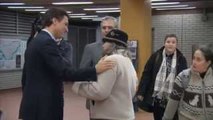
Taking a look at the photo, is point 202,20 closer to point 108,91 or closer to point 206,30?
point 206,30

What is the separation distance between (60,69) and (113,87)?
0.42 m

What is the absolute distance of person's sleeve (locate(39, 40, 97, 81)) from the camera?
269cm

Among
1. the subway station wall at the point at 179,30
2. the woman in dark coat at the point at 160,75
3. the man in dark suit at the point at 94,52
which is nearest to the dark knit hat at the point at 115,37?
the man in dark suit at the point at 94,52

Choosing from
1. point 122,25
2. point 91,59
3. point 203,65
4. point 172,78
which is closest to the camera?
point 203,65

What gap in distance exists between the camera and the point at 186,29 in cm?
1419

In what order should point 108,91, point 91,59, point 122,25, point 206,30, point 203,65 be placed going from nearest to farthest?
1. point 108,91
2. point 203,65
3. point 91,59
4. point 122,25
5. point 206,30

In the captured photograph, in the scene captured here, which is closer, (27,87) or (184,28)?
(27,87)

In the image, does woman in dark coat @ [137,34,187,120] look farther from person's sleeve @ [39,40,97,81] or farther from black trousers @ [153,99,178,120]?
person's sleeve @ [39,40,97,81]

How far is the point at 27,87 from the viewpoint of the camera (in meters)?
2.77

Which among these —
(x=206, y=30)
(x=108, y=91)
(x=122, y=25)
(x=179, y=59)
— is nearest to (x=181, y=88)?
(x=108, y=91)

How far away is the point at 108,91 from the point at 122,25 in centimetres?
613

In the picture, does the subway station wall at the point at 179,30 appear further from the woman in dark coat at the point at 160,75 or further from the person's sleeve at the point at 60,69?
the person's sleeve at the point at 60,69

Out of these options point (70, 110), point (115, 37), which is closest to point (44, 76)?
point (115, 37)

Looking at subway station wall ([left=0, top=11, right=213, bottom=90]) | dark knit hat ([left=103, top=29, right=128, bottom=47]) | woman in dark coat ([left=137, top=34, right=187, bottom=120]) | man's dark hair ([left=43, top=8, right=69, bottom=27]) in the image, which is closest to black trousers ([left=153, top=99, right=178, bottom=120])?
woman in dark coat ([left=137, top=34, right=187, bottom=120])
